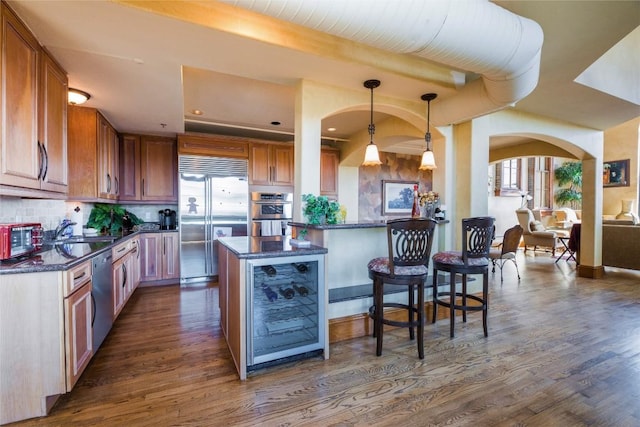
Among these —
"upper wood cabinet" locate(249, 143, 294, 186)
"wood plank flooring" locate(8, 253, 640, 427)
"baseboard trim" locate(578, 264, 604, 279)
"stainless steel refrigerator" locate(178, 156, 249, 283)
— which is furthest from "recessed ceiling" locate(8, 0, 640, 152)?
"baseboard trim" locate(578, 264, 604, 279)

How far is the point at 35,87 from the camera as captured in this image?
2080mm

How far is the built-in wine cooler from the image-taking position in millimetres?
2238

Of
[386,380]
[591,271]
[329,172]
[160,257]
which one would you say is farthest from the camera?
[329,172]

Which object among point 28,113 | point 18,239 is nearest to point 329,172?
point 28,113

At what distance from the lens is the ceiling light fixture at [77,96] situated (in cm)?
293

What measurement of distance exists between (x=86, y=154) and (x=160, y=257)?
6.01 feet

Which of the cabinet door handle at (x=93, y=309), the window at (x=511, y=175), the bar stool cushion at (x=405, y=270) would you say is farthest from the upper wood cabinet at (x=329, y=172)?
the window at (x=511, y=175)

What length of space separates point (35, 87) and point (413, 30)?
2.54 metres

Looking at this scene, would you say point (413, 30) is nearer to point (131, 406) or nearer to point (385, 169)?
point (131, 406)

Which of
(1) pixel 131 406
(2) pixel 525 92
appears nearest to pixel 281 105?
(2) pixel 525 92

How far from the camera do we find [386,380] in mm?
2119

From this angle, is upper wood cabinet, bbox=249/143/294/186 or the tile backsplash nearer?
the tile backsplash

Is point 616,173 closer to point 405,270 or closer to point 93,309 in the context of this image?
point 405,270

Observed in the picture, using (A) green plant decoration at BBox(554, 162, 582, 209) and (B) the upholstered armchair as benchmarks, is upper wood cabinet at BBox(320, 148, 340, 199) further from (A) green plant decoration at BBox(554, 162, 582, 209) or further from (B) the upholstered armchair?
(A) green plant decoration at BBox(554, 162, 582, 209)
